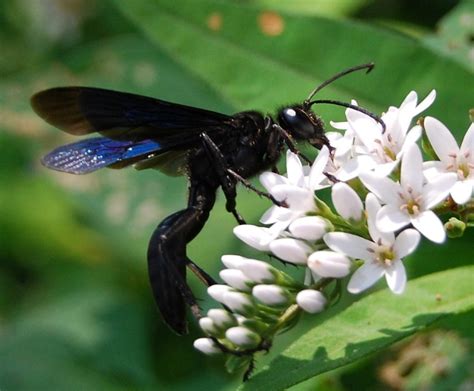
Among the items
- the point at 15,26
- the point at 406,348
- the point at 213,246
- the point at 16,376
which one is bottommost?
the point at 406,348

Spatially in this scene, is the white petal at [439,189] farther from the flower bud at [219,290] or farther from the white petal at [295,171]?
the flower bud at [219,290]

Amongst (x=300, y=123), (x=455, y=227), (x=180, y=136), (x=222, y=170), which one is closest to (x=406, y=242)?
(x=455, y=227)

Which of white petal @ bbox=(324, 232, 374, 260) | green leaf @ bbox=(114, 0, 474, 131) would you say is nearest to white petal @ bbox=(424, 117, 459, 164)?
white petal @ bbox=(324, 232, 374, 260)

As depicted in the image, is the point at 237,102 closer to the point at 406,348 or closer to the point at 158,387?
the point at 406,348

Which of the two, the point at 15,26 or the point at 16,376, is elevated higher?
the point at 15,26

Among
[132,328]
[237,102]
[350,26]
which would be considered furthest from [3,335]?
[350,26]

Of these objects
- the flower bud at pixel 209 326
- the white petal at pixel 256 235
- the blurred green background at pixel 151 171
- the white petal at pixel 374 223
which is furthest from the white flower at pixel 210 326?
the blurred green background at pixel 151 171

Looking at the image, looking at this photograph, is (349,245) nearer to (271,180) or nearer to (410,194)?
(410,194)
